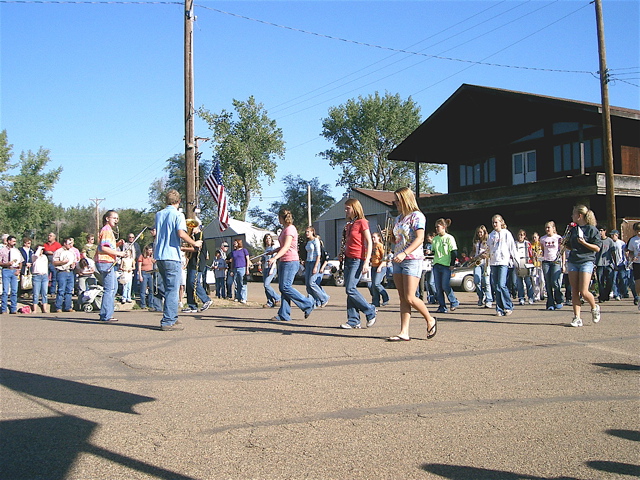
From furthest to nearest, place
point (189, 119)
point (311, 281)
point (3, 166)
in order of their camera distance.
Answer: point (3, 166) → point (189, 119) → point (311, 281)

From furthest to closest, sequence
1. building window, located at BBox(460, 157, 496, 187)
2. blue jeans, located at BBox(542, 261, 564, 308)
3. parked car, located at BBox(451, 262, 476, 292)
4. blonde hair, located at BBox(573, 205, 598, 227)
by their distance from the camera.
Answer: building window, located at BBox(460, 157, 496, 187) < parked car, located at BBox(451, 262, 476, 292) < blue jeans, located at BBox(542, 261, 564, 308) < blonde hair, located at BBox(573, 205, 598, 227)

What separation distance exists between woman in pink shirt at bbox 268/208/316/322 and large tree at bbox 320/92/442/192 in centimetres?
6288

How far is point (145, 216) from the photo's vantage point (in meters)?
89.6

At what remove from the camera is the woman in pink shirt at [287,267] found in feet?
33.3

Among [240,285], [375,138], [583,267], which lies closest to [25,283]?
[240,285]

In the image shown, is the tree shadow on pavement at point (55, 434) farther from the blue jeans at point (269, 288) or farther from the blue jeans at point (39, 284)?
the blue jeans at point (39, 284)

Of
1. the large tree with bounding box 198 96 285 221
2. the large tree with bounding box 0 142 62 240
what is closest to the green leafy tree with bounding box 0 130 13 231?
the large tree with bounding box 0 142 62 240

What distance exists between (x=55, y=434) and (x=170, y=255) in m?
5.24

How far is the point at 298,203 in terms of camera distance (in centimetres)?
7912

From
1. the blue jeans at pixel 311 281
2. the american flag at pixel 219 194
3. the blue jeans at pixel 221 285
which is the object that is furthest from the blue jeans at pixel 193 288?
the blue jeans at pixel 221 285

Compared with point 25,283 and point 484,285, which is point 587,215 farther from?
point 25,283

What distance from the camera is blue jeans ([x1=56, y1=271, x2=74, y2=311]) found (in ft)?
46.7

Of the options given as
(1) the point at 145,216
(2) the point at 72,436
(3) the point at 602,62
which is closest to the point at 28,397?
(2) the point at 72,436

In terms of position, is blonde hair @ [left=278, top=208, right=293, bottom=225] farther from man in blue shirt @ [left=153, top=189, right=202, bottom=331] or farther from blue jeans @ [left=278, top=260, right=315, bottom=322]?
man in blue shirt @ [left=153, top=189, right=202, bottom=331]
